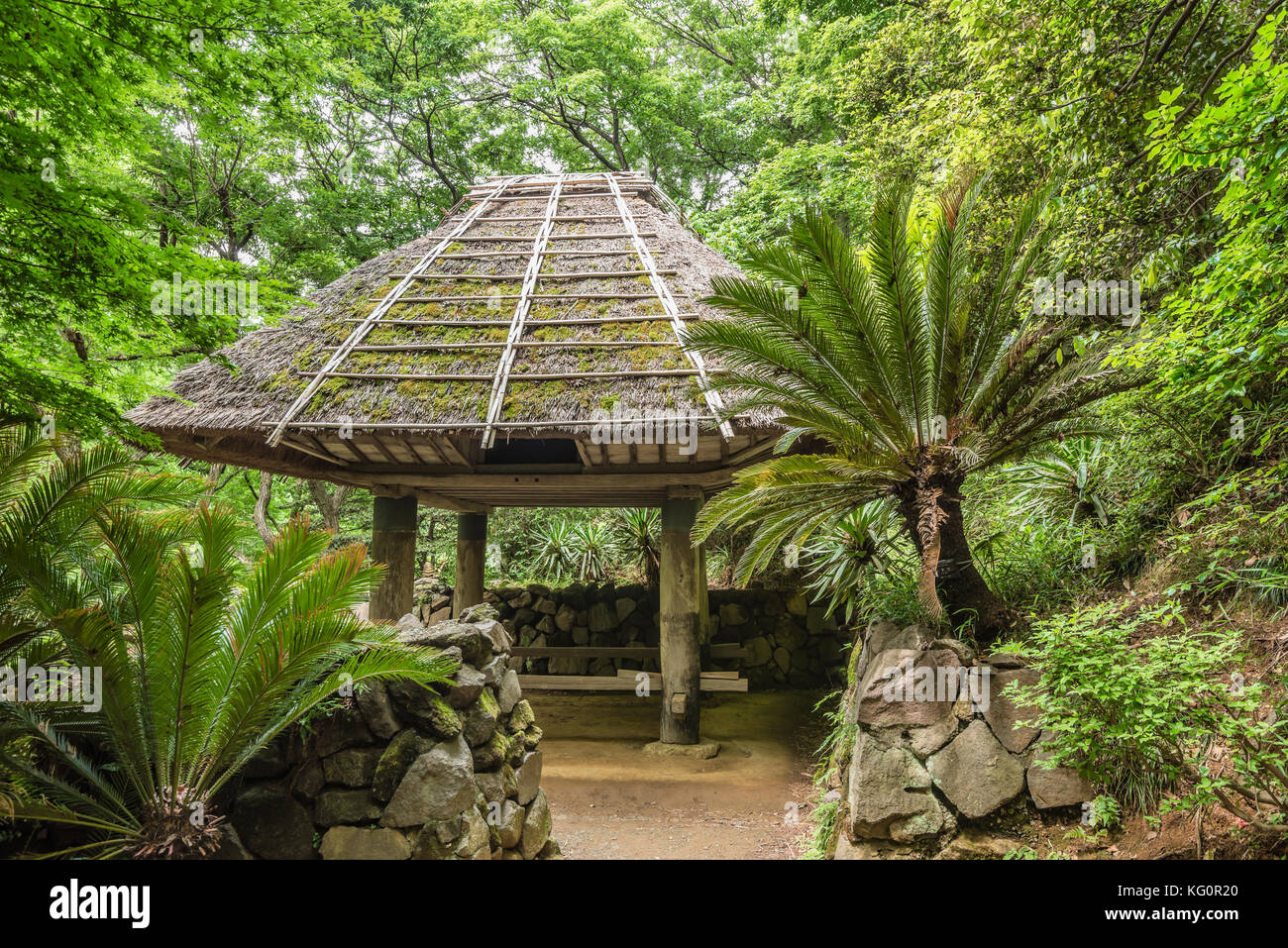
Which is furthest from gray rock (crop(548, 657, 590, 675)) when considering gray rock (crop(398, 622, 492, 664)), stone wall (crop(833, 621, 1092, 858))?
stone wall (crop(833, 621, 1092, 858))

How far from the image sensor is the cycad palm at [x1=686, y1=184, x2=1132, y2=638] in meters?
3.73

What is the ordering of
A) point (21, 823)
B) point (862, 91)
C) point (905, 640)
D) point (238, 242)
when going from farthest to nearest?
point (238, 242) → point (862, 91) → point (905, 640) → point (21, 823)

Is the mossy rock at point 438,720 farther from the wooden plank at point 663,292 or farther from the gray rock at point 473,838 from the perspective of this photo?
the wooden plank at point 663,292

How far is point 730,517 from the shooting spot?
13.7ft

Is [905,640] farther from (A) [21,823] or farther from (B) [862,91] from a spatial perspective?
(B) [862,91]

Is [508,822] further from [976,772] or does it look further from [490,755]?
[976,772]

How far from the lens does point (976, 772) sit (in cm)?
353

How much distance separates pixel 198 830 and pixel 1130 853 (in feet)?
13.0

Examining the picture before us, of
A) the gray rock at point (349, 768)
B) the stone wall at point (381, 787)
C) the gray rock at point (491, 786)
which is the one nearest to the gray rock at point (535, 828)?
the stone wall at point (381, 787)

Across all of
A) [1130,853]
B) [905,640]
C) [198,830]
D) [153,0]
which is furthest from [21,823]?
[1130,853]

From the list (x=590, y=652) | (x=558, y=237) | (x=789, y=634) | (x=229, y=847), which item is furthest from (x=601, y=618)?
(x=229, y=847)

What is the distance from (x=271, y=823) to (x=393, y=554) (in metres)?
3.96

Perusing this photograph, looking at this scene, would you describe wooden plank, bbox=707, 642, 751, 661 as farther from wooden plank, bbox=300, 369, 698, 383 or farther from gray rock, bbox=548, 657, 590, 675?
wooden plank, bbox=300, 369, 698, 383

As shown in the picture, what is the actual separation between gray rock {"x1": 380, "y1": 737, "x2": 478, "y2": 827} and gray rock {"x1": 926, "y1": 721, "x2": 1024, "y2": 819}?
2.53 metres
